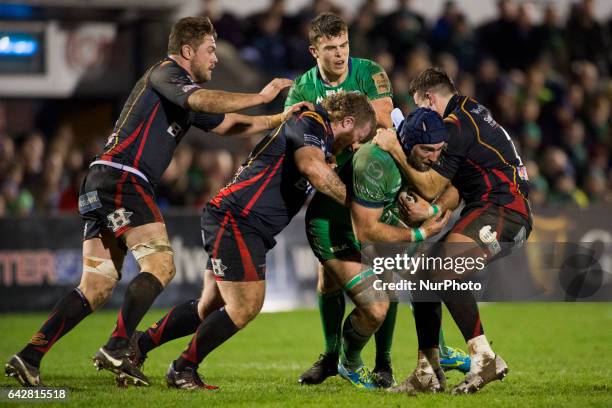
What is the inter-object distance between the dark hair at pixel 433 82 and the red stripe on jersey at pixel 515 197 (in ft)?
Result: 2.39

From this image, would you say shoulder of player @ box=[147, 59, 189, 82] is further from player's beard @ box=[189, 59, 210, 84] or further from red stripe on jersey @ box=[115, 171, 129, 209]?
red stripe on jersey @ box=[115, 171, 129, 209]

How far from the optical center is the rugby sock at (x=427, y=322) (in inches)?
312

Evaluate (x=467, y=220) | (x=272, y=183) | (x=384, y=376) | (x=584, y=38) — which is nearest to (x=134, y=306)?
(x=272, y=183)

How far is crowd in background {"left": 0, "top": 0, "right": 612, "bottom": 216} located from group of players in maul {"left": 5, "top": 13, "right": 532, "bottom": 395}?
26.2 ft

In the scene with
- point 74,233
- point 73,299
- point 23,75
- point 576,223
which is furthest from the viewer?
point 23,75

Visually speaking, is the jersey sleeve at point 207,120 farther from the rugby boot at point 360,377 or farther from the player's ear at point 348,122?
the rugby boot at point 360,377

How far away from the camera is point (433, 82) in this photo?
8.01 m

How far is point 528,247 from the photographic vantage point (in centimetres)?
1556

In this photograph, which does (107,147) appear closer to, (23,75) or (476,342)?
(476,342)

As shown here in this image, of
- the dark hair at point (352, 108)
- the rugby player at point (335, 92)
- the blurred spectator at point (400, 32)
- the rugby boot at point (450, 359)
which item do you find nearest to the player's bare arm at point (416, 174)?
the dark hair at point (352, 108)

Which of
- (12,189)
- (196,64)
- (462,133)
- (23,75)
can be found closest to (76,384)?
(196,64)

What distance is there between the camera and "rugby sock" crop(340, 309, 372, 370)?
8.25m

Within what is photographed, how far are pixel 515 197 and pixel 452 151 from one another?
64 cm

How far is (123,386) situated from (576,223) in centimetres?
996
